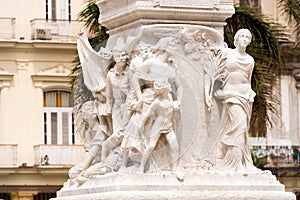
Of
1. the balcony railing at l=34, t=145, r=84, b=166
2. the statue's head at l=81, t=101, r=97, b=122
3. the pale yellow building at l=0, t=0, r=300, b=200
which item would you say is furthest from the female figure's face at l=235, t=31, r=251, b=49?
the pale yellow building at l=0, t=0, r=300, b=200

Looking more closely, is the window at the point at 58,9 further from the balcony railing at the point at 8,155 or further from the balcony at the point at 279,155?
the balcony at the point at 279,155

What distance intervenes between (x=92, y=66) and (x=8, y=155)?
1037 inches

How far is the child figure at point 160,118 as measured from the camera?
24.8m

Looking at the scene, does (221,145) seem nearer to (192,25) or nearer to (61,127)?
(192,25)

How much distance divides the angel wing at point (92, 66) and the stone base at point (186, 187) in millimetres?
1396

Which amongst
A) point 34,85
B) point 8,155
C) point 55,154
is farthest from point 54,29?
point 8,155

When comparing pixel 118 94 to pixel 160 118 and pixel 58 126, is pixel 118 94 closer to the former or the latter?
pixel 160 118

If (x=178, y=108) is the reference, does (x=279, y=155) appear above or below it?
below

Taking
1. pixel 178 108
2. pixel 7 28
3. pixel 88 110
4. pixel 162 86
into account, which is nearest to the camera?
pixel 162 86

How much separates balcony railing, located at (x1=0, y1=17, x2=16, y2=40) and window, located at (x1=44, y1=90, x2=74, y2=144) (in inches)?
77.5

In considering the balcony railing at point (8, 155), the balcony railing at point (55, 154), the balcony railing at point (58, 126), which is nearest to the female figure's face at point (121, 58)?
the balcony railing at point (55, 154)

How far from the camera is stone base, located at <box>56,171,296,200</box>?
24547 millimetres

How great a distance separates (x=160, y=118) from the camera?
24.9m

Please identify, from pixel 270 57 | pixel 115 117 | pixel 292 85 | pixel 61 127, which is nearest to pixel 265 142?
pixel 292 85
